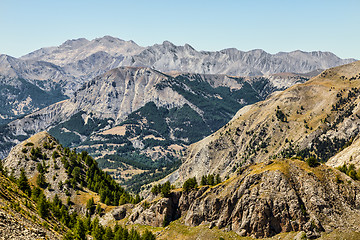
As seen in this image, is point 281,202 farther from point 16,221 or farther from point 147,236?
point 16,221

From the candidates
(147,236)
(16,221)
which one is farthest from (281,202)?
(16,221)

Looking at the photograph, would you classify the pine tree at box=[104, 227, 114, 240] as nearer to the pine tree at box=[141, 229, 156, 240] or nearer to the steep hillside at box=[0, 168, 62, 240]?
the pine tree at box=[141, 229, 156, 240]

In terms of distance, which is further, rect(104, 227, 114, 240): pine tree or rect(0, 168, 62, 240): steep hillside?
rect(104, 227, 114, 240): pine tree

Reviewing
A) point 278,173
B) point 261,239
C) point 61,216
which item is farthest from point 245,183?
point 61,216

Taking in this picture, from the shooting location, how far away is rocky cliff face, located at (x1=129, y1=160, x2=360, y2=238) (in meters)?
128

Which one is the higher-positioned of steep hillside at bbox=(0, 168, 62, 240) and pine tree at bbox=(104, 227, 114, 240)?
steep hillside at bbox=(0, 168, 62, 240)

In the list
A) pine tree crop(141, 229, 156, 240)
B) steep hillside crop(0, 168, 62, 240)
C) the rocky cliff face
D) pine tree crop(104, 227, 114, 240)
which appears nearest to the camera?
steep hillside crop(0, 168, 62, 240)

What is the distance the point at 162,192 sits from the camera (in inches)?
6880

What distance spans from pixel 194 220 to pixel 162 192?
2473cm

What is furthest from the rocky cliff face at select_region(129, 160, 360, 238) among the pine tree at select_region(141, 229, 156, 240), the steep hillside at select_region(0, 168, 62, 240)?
the steep hillside at select_region(0, 168, 62, 240)

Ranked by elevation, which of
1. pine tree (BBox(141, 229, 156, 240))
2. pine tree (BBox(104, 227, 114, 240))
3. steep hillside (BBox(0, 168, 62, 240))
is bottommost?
pine tree (BBox(141, 229, 156, 240))

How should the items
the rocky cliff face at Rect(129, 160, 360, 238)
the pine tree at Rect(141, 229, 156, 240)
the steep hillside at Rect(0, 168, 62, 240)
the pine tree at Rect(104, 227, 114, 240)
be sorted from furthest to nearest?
the pine tree at Rect(141, 229, 156, 240)
the pine tree at Rect(104, 227, 114, 240)
the rocky cliff face at Rect(129, 160, 360, 238)
the steep hillside at Rect(0, 168, 62, 240)

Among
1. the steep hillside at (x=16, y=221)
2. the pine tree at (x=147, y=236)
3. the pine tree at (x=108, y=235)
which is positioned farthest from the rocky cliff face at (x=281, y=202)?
the steep hillside at (x=16, y=221)

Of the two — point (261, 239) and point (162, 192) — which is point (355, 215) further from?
point (162, 192)
